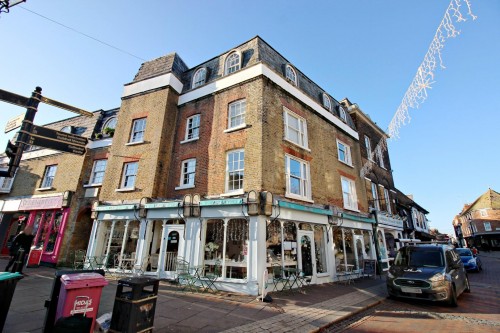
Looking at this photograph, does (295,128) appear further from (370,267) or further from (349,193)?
(370,267)

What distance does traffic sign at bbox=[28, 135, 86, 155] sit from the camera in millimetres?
6914

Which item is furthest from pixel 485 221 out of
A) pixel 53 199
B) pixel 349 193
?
pixel 53 199

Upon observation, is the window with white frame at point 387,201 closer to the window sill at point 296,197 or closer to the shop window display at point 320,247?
the shop window display at point 320,247

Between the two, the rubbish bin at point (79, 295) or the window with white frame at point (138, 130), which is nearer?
the rubbish bin at point (79, 295)

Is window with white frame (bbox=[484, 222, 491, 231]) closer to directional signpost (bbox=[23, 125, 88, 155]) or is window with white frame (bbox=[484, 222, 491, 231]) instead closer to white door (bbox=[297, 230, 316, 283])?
white door (bbox=[297, 230, 316, 283])

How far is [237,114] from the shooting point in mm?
12312

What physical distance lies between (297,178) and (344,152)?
6525mm

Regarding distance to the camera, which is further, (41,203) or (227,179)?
(41,203)

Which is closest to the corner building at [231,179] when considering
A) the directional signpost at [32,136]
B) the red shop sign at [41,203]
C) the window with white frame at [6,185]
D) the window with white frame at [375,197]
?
the window with white frame at [375,197]

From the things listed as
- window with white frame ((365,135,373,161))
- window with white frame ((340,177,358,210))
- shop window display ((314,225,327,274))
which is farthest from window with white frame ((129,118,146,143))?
window with white frame ((365,135,373,161))

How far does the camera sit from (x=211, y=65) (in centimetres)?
1470

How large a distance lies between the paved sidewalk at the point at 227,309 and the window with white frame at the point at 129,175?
540 centimetres

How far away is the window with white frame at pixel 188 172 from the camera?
12.5 m

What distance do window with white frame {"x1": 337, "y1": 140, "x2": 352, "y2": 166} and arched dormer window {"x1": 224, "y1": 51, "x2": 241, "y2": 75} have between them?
8373mm
